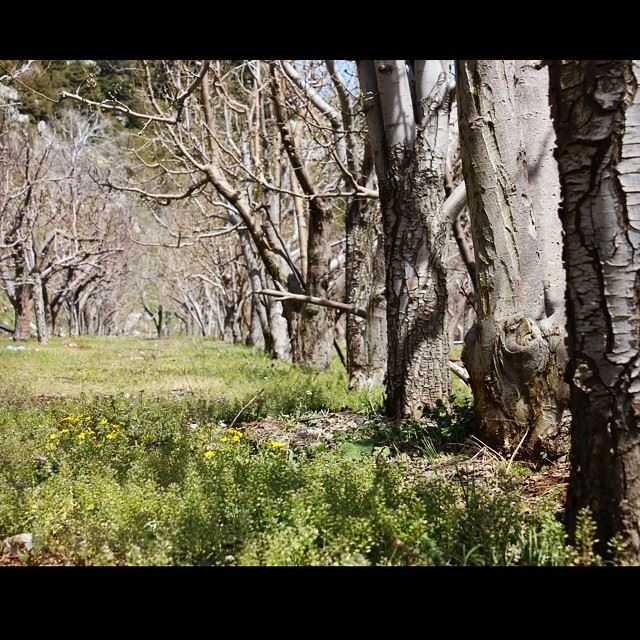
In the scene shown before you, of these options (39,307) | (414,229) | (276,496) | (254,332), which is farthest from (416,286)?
(39,307)

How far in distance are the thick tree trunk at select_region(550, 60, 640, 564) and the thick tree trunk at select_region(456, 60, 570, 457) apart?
1.66 meters

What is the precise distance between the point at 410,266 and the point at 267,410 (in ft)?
7.25

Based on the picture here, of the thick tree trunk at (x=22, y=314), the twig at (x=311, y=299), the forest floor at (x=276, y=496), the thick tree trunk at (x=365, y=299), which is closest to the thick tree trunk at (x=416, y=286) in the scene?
the forest floor at (x=276, y=496)

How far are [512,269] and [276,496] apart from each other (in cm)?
242

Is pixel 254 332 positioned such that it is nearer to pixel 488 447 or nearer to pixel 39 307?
pixel 39 307

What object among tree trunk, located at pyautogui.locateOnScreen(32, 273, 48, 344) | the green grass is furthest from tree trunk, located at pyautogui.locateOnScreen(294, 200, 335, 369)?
tree trunk, located at pyautogui.locateOnScreen(32, 273, 48, 344)

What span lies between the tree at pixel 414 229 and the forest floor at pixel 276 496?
475 millimetres

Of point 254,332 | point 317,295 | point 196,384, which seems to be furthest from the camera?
point 254,332

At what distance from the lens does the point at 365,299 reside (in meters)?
11.5

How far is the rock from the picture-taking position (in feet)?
11.7

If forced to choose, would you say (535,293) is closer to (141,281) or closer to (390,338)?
(390,338)

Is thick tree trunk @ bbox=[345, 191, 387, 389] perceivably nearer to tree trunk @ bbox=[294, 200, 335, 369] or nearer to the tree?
tree trunk @ bbox=[294, 200, 335, 369]

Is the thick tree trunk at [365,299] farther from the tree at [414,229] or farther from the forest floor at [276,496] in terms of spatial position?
the forest floor at [276,496]

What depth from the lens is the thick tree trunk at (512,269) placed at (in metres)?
4.77
